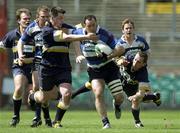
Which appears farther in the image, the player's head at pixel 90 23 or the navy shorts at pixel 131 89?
the navy shorts at pixel 131 89

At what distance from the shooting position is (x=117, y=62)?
16422 millimetres

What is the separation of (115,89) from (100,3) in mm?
21399

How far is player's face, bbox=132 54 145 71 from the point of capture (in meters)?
16.7

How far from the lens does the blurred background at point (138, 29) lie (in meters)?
30.6

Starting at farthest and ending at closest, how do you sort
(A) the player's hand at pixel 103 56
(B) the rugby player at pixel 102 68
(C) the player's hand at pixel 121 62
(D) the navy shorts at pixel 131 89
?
(D) the navy shorts at pixel 131 89, (C) the player's hand at pixel 121 62, (A) the player's hand at pixel 103 56, (B) the rugby player at pixel 102 68

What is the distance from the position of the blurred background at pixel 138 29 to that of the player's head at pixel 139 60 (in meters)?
13.1

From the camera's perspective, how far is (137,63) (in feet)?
55.5

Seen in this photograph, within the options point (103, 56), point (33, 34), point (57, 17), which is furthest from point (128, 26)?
point (57, 17)

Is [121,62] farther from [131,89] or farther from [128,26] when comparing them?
[131,89]

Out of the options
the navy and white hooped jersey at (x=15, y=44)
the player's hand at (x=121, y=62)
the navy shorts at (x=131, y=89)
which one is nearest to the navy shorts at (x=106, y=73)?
the player's hand at (x=121, y=62)

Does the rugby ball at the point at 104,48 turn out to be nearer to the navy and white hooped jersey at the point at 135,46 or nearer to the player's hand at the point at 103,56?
the player's hand at the point at 103,56

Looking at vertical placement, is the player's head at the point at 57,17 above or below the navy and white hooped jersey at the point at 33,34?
above

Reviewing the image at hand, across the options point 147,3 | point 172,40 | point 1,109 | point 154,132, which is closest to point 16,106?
point 154,132

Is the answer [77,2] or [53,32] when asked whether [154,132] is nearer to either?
[53,32]
